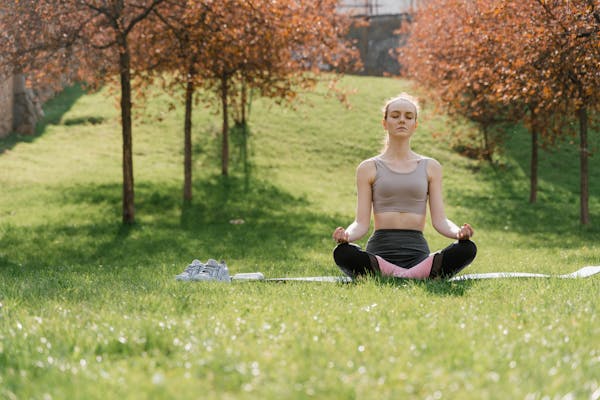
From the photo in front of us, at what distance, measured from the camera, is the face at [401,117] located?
782 centimetres

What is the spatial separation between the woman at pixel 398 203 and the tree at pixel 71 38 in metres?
10.3

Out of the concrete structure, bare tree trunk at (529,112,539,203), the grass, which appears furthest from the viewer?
the concrete structure

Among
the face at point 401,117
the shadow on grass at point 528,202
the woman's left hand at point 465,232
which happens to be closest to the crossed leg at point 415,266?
the woman's left hand at point 465,232

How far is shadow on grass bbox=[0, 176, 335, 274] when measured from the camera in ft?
46.0

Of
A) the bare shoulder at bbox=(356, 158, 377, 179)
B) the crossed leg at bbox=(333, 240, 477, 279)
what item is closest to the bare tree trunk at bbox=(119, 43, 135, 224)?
the bare shoulder at bbox=(356, 158, 377, 179)

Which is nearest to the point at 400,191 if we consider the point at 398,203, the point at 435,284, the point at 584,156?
the point at 398,203

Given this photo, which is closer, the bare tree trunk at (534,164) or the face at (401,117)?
the face at (401,117)

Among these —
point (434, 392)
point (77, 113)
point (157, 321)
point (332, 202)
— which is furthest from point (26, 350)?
point (77, 113)

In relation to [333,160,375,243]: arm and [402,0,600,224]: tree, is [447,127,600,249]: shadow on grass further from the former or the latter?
[333,160,375,243]: arm

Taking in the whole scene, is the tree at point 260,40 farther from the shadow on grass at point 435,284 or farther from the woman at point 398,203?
the shadow on grass at point 435,284

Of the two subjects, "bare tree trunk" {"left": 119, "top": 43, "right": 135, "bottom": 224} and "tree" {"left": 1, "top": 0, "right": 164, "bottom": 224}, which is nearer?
"tree" {"left": 1, "top": 0, "right": 164, "bottom": 224}

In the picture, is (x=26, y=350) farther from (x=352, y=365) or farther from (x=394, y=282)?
(x=394, y=282)

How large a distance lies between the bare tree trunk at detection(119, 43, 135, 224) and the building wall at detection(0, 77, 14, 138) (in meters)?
16.0

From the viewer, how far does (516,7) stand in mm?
16188
